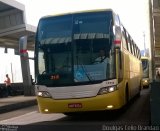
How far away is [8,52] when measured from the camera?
1665 inches

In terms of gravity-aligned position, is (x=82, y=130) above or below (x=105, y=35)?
below

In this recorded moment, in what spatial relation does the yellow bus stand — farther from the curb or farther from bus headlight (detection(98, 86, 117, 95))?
the curb

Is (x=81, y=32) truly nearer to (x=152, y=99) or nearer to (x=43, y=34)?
(x=43, y=34)

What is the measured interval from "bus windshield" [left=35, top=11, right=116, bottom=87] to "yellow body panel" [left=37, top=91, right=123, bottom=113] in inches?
19.9

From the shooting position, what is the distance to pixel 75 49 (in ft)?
46.2

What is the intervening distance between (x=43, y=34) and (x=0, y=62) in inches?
1007

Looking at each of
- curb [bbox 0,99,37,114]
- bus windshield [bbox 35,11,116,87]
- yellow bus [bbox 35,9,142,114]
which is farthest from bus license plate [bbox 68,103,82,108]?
curb [bbox 0,99,37,114]

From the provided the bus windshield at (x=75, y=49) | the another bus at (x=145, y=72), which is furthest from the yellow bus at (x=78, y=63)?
→ the another bus at (x=145, y=72)

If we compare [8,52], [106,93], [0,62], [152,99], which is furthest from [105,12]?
[8,52]

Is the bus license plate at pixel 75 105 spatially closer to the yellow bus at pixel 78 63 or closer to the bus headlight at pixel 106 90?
the yellow bus at pixel 78 63

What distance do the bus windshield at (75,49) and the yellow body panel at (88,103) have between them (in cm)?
50

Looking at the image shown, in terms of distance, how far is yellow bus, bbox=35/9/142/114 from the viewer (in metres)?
13.7

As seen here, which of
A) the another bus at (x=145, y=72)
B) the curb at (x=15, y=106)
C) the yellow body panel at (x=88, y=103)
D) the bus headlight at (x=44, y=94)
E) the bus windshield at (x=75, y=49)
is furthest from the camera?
the another bus at (x=145, y=72)

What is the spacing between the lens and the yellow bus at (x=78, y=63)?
13.7 m
